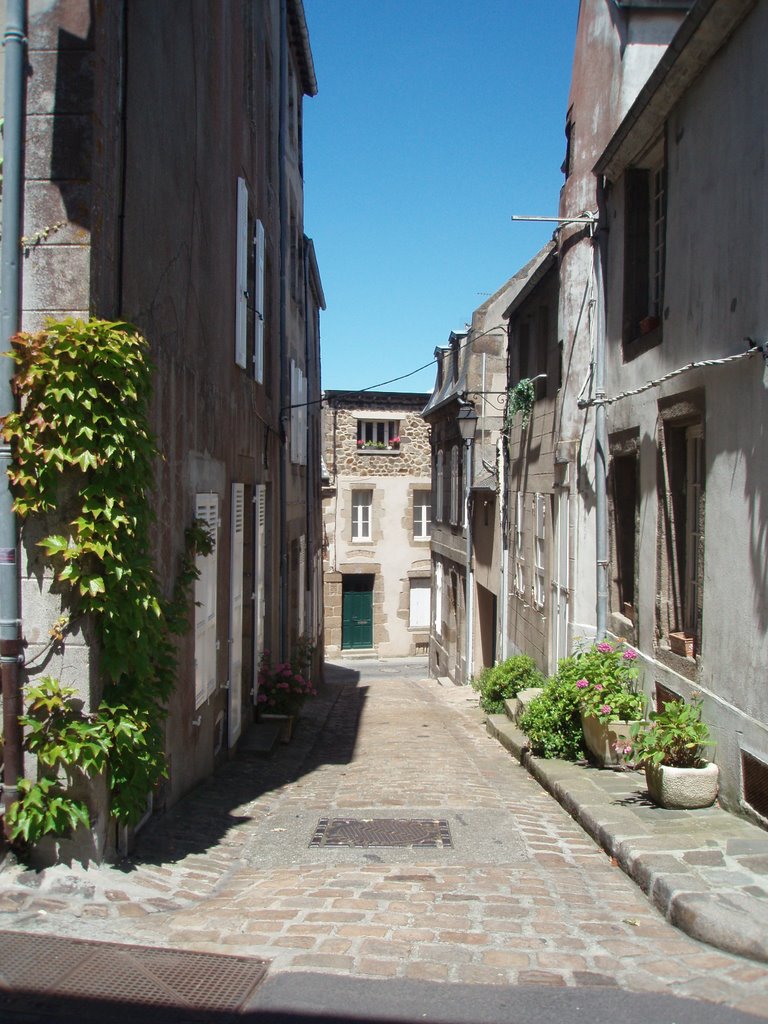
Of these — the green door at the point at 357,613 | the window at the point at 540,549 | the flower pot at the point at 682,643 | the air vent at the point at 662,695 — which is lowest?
the green door at the point at 357,613

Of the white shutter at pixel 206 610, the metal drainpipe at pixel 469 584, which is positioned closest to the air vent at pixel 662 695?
the white shutter at pixel 206 610

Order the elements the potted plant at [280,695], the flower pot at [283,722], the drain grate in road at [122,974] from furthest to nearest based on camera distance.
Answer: the potted plant at [280,695] < the flower pot at [283,722] < the drain grate in road at [122,974]

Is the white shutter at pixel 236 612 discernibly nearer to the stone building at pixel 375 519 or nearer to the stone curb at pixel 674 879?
the stone curb at pixel 674 879

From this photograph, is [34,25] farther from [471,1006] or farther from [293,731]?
[293,731]

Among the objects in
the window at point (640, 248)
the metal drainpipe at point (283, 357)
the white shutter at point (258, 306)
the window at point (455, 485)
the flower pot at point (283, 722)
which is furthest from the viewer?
the window at point (455, 485)

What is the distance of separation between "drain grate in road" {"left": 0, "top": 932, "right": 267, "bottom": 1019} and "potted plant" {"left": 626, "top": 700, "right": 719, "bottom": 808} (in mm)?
3012

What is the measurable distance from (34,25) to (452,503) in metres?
16.8

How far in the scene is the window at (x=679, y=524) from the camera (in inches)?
281

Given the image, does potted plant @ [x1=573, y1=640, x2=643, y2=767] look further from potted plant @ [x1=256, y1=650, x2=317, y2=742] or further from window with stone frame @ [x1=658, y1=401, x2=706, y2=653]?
potted plant @ [x1=256, y1=650, x2=317, y2=742]

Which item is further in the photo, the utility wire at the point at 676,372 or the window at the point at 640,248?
the window at the point at 640,248

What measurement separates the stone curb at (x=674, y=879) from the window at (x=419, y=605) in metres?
23.4

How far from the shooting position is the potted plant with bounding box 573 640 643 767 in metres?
7.48

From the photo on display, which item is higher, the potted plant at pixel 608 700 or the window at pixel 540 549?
the window at pixel 540 549

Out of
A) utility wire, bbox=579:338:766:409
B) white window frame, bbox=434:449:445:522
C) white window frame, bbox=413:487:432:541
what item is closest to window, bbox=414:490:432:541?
white window frame, bbox=413:487:432:541
